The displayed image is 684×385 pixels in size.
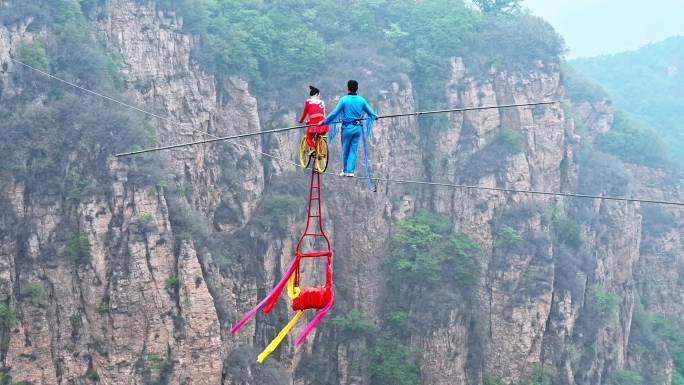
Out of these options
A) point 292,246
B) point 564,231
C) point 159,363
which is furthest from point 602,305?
point 159,363

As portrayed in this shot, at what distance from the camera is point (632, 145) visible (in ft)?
128

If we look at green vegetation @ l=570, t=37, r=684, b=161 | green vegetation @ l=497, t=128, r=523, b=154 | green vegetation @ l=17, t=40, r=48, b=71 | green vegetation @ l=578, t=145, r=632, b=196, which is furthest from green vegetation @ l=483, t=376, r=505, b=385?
green vegetation @ l=570, t=37, r=684, b=161

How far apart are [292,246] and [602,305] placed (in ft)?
40.7

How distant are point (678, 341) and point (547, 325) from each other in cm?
927

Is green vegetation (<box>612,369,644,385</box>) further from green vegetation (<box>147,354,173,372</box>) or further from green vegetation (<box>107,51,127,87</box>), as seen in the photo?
green vegetation (<box>107,51,127,87</box>)

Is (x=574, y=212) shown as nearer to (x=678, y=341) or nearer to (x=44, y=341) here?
(x=678, y=341)

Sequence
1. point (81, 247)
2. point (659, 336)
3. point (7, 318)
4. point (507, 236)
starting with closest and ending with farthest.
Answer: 1. point (7, 318)
2. point (81, 247)
3. point (507, 236)
4. point (659, 336)

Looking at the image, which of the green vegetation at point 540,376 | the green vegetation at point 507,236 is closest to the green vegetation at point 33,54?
the green vegetation at point 507,236

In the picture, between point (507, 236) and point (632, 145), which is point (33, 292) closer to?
point (507, 236)

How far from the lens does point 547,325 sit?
27859mm

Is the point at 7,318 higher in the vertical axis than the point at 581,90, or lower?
lower

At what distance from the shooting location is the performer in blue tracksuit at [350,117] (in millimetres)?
10492

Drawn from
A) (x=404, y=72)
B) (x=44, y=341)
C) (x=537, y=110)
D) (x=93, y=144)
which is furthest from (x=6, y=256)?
(x=537, y=110)

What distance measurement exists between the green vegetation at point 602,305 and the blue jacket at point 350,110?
2151 centimetres
